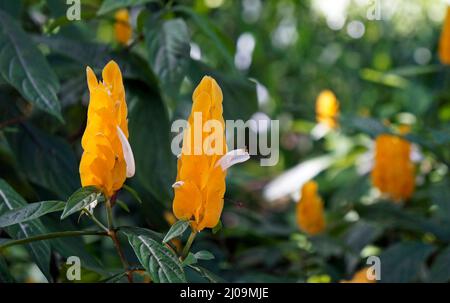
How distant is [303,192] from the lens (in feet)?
6.64

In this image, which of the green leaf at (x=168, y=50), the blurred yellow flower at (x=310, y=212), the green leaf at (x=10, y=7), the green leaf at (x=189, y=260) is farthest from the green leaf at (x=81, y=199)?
the blurred yellow flower at (x=310, y=212)

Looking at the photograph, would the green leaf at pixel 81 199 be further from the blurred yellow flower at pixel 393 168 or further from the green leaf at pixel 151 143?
the blurred yellow flower at pixel 393 168

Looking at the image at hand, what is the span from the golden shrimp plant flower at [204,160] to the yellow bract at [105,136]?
0.08 metres

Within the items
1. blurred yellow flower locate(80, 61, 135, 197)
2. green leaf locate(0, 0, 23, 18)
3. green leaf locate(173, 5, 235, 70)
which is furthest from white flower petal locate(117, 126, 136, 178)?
green leaf locate(0, 0, 23, 18)

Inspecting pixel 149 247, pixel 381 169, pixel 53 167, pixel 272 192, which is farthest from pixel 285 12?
pixel 149 247

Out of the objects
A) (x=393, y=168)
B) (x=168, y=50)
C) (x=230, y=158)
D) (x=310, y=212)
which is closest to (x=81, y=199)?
(x=230, y=158)

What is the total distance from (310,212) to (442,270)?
0.39m

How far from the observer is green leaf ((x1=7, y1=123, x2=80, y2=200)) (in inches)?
61.2

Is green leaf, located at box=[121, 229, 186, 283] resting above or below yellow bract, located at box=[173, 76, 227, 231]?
below

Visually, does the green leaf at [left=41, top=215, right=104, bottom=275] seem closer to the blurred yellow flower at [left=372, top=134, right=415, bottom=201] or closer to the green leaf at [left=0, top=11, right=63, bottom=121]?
the green leaf at [left=0, top=11, right=63, bottom=121]

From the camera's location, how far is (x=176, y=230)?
3.29ft

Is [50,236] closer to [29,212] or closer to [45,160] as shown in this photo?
[29,212]

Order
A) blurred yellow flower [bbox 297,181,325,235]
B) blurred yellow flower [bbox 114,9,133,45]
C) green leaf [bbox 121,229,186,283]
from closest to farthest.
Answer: green leaf [bbox 121,229,186,283] < blurred yellow flower [bbox 114,9,133,45] < blurred yellow flower [bbox 297,181,325,235]

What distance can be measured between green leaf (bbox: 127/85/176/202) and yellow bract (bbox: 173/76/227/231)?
22.1 inches
